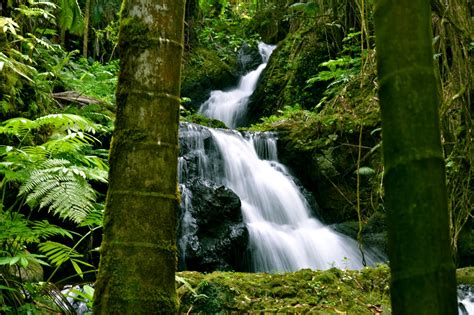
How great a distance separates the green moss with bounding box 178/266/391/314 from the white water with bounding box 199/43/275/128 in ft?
34.4

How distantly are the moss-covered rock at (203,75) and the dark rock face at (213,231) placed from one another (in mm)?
7997

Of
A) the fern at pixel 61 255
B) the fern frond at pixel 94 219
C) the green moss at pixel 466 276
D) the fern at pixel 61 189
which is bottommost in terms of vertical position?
the green moss at pixel 466 276

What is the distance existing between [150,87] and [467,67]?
2.55m

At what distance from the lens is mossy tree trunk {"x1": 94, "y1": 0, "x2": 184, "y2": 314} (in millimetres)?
1623

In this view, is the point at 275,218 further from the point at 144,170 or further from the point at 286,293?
the point at 144,170

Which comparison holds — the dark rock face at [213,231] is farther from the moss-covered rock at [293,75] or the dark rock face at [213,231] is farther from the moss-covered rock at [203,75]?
the moss-covered rock at [203,75]

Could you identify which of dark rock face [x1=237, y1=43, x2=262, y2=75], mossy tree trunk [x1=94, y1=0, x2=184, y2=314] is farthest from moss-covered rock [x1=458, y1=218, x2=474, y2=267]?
dark rock face [x1=237, y1=43, x2=262, y2=75]

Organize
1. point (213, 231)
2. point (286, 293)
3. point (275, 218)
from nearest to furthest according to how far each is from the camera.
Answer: point (286, 293), point (213, 231), point (275, 218)

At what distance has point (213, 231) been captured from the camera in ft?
24.9

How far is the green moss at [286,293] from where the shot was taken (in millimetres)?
3346

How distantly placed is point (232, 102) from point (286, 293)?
39.0ft

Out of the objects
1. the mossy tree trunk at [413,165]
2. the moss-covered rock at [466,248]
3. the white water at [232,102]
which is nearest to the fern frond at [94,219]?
the mossy tree trunk at [413,165]

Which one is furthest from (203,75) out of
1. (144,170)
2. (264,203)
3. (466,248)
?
(144,170)

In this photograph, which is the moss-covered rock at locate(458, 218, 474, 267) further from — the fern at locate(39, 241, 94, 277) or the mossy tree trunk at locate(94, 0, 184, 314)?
the mossy tree trunk at locate(94, 0, 184, 314)
